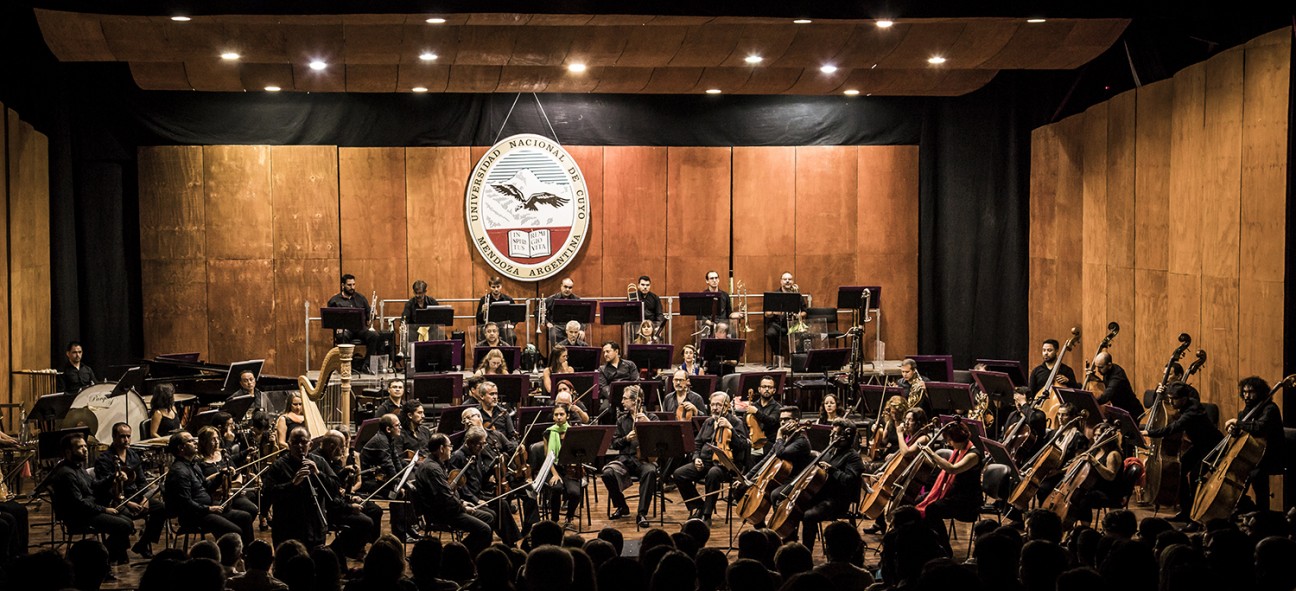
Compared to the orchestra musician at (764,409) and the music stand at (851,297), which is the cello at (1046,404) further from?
the music stand at (851,297)

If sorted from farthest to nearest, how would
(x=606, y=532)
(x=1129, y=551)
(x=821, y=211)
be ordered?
(x=821, y=211), (x=606, y=532), (x=1129, y=551)

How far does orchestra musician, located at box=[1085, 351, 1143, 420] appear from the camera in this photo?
44.6ft

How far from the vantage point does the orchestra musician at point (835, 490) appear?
11.1 meters

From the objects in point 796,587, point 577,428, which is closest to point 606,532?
point 796,587

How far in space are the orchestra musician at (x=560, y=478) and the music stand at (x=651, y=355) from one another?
9.83ft

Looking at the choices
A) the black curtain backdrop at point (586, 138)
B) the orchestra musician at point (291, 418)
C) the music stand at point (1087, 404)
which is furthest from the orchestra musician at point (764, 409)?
the black curtain backdrop at point (586, 138)

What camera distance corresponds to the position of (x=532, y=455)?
41.2 feet

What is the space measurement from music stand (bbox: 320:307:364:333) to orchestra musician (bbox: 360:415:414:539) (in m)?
4.61

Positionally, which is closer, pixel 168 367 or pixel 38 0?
pixel 38 0

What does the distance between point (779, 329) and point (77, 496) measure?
988 cm

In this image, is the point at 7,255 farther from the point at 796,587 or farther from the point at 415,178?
the point at 796,587

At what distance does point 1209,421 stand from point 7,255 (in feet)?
40.4

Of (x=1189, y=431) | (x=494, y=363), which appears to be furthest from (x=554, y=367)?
(x=1189, y=431)

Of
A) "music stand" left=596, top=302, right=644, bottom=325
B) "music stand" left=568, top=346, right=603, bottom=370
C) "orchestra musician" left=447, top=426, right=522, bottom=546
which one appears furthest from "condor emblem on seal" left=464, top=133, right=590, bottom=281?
"orchestra musician" left=447, top=426, right=522, bottom=546
